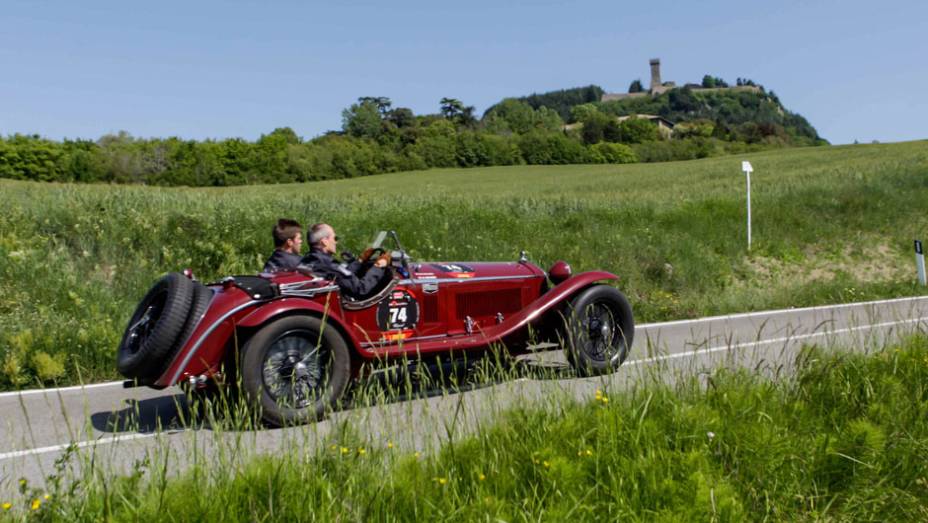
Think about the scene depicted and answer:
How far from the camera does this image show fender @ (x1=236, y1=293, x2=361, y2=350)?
18.0ft

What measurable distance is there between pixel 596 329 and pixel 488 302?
41.8 inches

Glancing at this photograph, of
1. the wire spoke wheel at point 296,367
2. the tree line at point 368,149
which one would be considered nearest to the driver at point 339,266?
the wire spoke wheel at point 296,367

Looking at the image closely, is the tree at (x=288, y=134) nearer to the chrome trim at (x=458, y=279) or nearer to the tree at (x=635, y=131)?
the tree at (x=635, y=131)

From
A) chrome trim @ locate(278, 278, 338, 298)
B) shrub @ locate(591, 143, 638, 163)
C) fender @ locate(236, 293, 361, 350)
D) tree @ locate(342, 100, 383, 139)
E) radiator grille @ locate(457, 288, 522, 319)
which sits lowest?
radiator grille @ locate(457, 288, 522, 319)

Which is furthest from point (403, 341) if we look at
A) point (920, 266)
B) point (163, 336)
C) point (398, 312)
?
point (920, 266)

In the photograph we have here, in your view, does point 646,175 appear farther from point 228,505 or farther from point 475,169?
point 228,505

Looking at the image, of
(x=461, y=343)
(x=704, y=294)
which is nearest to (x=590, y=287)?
(x=461, y=343)

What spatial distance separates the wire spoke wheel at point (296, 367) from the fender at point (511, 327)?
36cm

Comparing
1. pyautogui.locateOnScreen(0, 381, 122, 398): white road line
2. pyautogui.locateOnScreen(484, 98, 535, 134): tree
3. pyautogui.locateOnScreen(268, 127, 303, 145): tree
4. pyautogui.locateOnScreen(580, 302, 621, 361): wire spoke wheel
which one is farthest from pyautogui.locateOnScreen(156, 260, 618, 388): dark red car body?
pyautogui.locateOnScreen(484, 98, 535, 134): tree

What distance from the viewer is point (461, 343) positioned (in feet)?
21.6

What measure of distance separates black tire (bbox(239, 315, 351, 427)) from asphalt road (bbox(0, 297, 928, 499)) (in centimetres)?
20

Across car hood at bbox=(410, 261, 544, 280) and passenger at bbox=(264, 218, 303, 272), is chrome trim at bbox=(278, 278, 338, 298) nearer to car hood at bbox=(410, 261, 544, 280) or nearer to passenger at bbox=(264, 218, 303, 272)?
passenger at bbox=(264, 218, 303, 272)

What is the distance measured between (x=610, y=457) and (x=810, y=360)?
7.69ft

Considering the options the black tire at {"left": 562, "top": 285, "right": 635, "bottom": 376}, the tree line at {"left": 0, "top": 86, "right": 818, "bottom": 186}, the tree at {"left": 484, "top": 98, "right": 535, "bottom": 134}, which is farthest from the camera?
the tree at {"left": 484, "top": 98, "right": 535, "bottom": 134}
